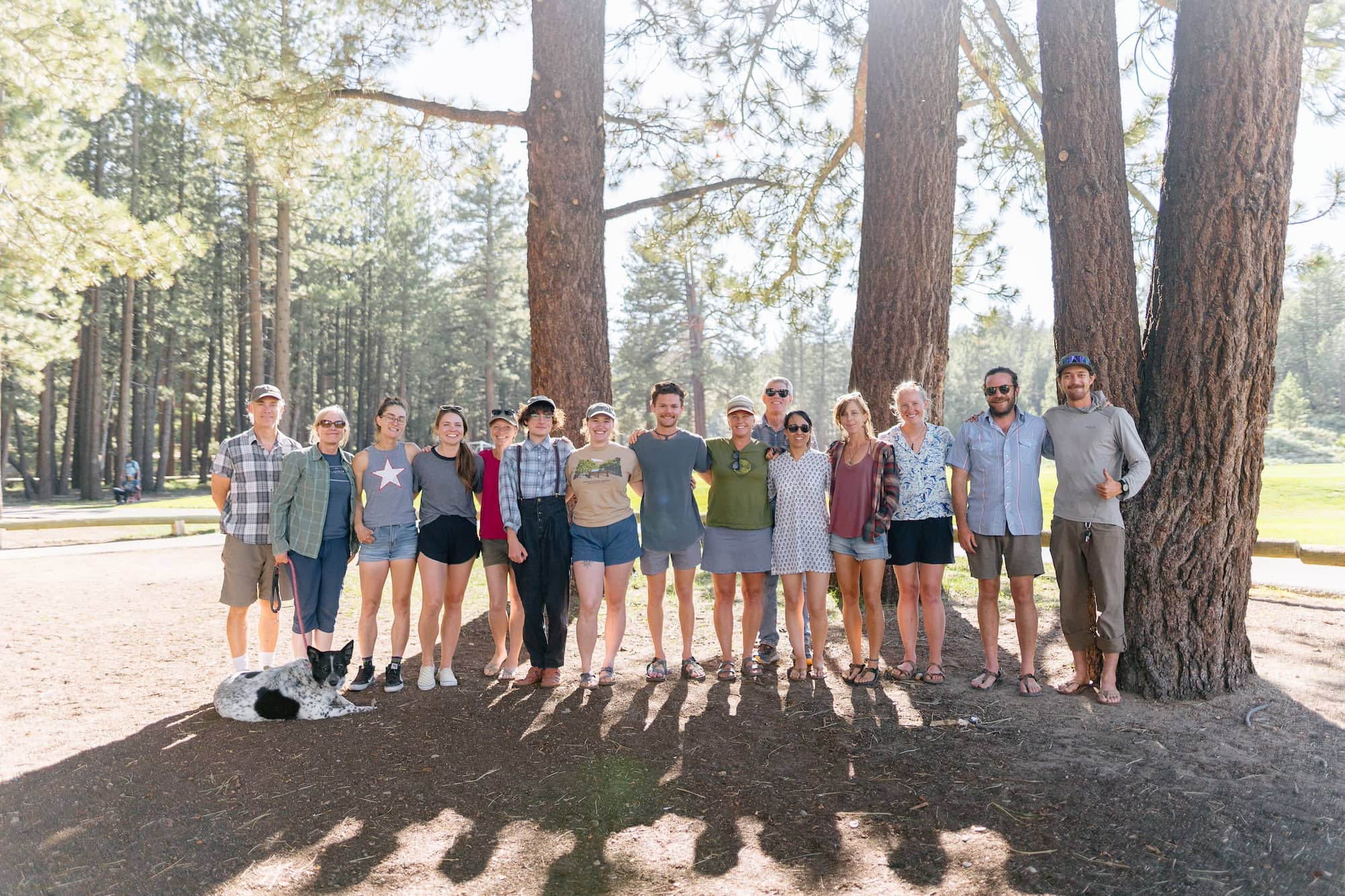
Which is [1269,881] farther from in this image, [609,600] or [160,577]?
[160,577]

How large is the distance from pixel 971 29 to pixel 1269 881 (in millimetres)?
9821

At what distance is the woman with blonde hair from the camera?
5.05 meters

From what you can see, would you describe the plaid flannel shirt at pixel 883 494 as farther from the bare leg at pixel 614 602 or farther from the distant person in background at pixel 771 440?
the bare leg at pixel 614 602

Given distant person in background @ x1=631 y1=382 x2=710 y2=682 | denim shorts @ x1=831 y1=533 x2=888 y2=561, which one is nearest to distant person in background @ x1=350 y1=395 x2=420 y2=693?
distant person in background @ x1=631 y1=382 x2=710 y2=682

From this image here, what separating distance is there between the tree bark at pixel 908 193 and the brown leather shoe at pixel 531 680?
3.76 meters

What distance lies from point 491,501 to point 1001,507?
10.5ft

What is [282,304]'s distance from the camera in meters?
21.0

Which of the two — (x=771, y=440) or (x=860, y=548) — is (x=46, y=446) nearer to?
(x=771, y=440)

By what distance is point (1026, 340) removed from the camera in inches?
4063

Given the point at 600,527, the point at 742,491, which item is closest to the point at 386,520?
the point at 600,527

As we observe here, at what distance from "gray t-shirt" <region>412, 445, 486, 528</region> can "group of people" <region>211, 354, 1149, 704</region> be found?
0.01m

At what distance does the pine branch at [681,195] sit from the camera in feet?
28.2

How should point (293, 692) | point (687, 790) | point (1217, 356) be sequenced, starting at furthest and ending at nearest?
point (293, 692) < point (1217, 356) < point (687, 790)

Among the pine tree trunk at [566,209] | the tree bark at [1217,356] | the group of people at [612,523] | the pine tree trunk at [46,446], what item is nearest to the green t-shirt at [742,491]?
the group of people at [612,523]
